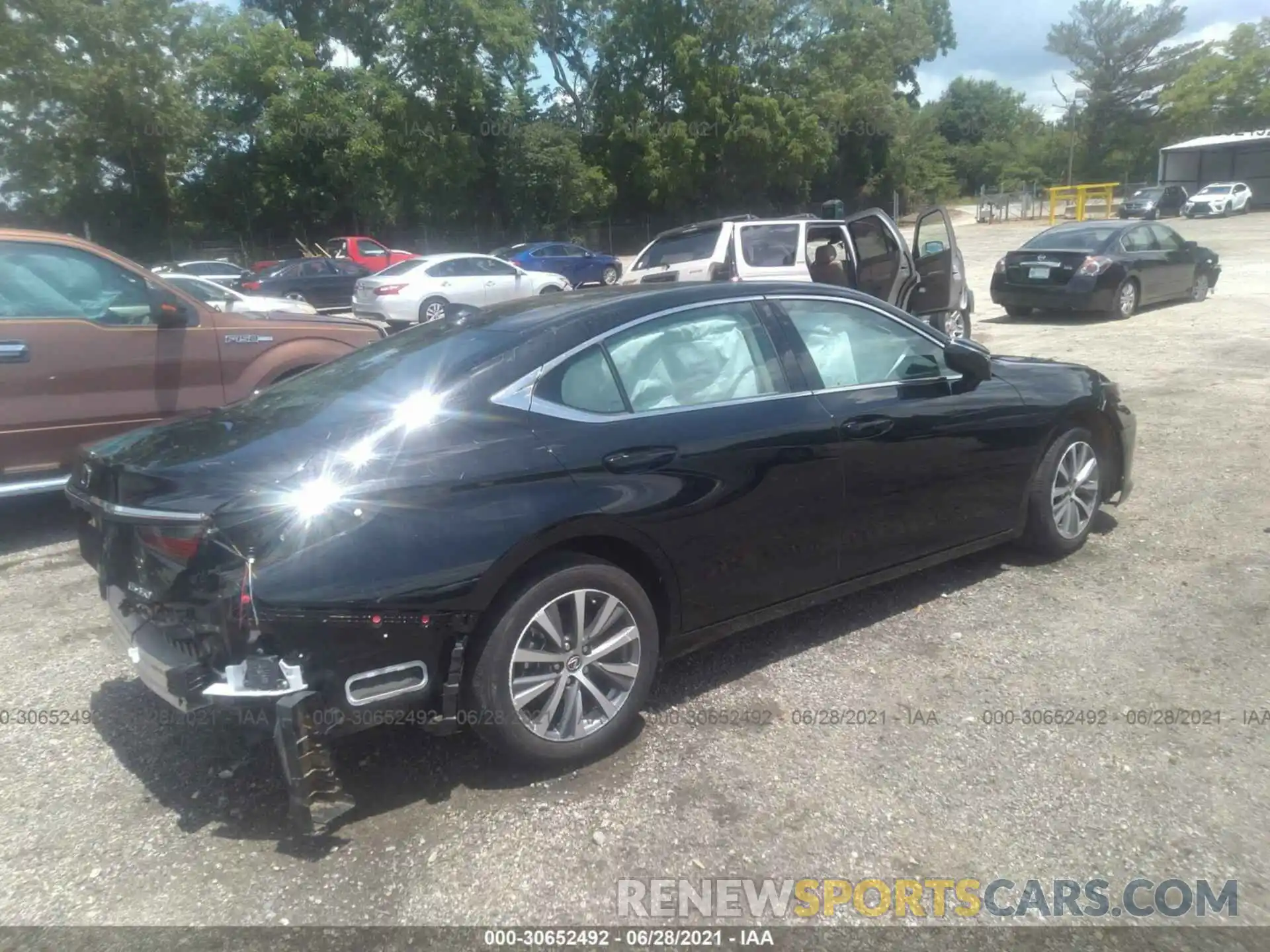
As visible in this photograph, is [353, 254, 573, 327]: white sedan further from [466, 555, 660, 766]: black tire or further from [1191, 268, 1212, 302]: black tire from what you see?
[466, 555, 660, 766]: black tire

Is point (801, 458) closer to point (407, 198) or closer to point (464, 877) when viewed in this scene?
point (464, 877)

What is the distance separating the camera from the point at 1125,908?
2799mm

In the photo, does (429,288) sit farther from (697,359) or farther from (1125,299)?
(697,359)

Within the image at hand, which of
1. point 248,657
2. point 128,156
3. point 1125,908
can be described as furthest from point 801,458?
point 128,156

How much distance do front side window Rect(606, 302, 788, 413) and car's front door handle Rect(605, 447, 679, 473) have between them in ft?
0.63

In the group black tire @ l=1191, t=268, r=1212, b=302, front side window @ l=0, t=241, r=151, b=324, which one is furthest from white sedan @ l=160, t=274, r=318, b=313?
black tire @ l=1191, t=268, r=1212, b=302

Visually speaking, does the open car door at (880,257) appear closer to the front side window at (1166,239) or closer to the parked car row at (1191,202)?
the front side window at (1166,239)

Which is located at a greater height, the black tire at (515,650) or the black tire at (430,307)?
the black tire at (430,307)

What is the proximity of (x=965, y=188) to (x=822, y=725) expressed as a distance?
70.5m

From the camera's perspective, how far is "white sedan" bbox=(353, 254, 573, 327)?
18.5m

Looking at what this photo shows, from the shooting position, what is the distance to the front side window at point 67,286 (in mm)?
5801

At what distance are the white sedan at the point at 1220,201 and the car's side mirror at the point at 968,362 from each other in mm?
44147

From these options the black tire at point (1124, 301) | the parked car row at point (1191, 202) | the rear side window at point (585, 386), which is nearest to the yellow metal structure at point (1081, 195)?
the parked car row at point (1191, 202)

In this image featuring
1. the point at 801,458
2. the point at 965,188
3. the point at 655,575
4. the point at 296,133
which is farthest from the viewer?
the point at 965,188
